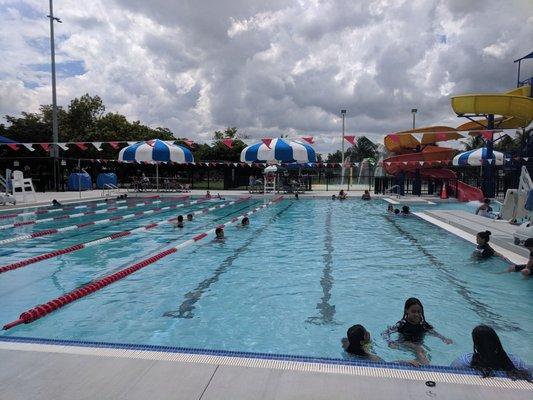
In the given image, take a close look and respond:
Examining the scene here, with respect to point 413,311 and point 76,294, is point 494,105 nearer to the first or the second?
point 413,311

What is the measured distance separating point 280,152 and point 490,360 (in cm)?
1807

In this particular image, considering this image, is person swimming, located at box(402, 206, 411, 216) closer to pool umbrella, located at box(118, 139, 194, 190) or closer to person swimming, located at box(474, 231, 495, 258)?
person swimming, located at box(474, 231, 495, 258)

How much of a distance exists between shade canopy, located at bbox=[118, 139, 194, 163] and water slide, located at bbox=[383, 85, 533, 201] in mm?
10696

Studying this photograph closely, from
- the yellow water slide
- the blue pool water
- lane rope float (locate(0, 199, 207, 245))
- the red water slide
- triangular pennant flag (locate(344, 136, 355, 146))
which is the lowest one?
the blue pool water

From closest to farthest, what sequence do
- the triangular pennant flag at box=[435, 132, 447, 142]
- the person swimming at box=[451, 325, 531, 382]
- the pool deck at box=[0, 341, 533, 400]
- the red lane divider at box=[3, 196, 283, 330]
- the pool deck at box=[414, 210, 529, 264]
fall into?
the pool deck at box=[0, 341, 533, 400], the person swimming at box=[451, 325, 531, 382], the red lane divider at box=[3, 196, 283, 330], the pool deck at box=[414, 210, 529, 264], the triangular pennant flag at box=[435, 132, 447, 142]

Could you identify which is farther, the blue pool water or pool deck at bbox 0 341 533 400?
the blue pool water

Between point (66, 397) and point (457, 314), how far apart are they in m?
4.37

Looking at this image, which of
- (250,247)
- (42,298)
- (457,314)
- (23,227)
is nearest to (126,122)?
(23,227)

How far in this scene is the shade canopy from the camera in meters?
21.9

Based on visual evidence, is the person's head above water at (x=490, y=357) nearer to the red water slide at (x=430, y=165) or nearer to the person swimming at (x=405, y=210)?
the person swimming at (x=405, y=210)

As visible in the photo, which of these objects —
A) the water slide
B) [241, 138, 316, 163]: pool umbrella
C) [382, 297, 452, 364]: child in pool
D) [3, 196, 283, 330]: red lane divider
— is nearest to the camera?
[382, 297, 452, 364]: child in pool

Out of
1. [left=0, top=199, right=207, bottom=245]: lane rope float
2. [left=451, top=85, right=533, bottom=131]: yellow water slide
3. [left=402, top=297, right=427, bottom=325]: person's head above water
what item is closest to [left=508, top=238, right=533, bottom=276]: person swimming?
[left=402, top=297, right=427, bottom=325]: person's head above water

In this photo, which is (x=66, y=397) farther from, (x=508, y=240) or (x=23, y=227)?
(x=23, y=227)

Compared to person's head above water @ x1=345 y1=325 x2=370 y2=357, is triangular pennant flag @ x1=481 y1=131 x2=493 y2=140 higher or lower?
higher
